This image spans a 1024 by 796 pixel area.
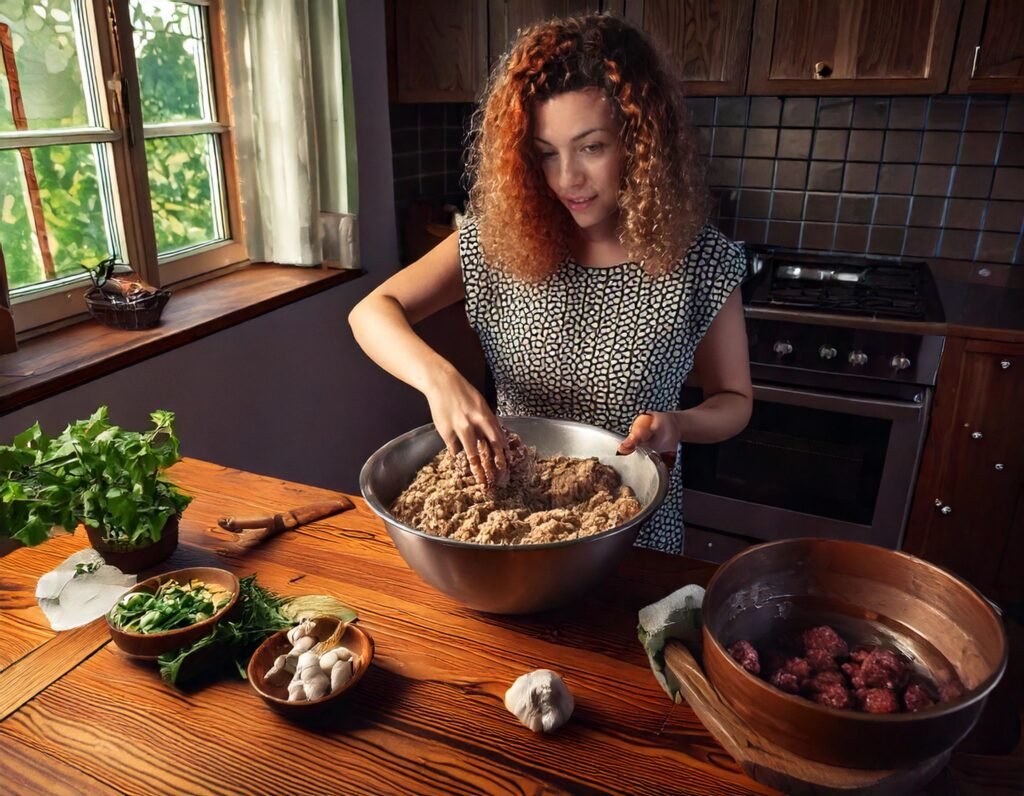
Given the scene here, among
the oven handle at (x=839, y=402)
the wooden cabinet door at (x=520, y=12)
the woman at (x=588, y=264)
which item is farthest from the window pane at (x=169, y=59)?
the oven handle at (x=839, y=402)

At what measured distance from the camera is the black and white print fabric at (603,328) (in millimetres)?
1321

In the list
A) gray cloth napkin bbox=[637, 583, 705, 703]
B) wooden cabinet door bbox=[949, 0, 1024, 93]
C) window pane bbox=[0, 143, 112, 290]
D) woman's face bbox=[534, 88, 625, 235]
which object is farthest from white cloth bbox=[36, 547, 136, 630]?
wooden cabinet door bbox=[949, 0, 1024, 93]

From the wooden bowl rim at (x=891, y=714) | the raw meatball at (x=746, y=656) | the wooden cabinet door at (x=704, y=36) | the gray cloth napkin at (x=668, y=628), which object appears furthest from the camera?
the wooden cabinet door at (x=704, y=36)

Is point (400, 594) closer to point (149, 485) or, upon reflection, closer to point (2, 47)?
point (149, 485)

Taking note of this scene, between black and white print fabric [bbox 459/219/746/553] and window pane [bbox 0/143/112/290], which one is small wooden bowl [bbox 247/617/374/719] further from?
window pane [bbox 0/143/112/290]

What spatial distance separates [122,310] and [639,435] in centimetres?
134

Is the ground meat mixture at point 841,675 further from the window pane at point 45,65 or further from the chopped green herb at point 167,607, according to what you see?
the window pane at point 45,65

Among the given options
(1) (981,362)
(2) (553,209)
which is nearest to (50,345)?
(2) (553,209)

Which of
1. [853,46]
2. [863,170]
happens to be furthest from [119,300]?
[863,170]

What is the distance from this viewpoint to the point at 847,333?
2.11m

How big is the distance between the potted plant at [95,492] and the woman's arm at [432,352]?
35cm

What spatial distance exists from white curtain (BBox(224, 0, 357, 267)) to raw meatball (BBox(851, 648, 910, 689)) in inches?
78.9

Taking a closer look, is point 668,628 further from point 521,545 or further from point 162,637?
point 162,637

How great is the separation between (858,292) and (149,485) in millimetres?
1985
